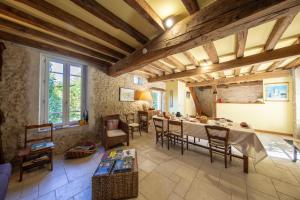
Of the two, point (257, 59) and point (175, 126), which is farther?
point (175, 126)

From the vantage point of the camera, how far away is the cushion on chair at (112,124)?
137 inches

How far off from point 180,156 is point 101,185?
1856mm

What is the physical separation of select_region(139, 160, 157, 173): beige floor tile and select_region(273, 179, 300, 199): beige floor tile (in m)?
1.97

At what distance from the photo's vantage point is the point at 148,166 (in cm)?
231

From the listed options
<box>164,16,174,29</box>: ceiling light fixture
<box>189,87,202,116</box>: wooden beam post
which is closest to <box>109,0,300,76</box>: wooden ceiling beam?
<box>164,16,174,29</box>: ceiling light fixture

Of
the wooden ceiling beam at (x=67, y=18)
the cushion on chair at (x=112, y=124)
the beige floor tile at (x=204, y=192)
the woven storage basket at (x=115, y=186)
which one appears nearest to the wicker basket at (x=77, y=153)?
the cushion on chair at (x=112, y=124)

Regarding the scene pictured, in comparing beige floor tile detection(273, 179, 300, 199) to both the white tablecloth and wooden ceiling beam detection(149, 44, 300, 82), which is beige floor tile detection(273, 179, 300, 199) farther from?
wooden ceiling beam detection(149, 44, 300, 82)

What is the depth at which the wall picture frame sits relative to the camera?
14.0 feet

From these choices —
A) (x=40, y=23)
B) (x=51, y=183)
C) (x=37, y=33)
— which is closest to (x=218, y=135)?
(x=51, y=183)

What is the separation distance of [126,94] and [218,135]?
331cm

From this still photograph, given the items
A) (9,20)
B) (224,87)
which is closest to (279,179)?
(9,20)

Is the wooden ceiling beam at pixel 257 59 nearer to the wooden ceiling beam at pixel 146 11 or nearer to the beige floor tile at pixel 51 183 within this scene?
the wooden ceiling beam at pixel 146 11

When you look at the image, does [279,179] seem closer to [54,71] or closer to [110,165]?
[110,165]

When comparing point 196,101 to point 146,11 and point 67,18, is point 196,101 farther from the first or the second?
point 67,18
